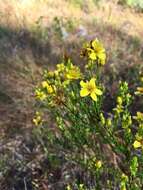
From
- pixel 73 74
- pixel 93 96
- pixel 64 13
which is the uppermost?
pixel 64 13

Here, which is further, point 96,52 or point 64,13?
point 64,13

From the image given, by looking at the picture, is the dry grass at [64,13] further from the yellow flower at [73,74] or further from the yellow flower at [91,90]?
the yellow flower at [91,90]

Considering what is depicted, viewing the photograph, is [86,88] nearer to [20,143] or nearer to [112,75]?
[20,143]

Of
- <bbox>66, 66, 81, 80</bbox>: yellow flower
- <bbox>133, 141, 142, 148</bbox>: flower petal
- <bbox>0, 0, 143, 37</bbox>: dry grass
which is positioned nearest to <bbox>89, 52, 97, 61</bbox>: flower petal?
<bbox>66, 66, 81, 80</bbox>: yellow flower

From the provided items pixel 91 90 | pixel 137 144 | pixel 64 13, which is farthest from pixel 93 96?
pixel 64 13

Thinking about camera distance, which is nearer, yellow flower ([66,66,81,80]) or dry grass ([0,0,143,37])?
yellow flower ([66,66,81,80])

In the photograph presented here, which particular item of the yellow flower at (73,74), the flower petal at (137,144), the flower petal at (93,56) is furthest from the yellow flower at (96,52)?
the flower petal at (137,144)

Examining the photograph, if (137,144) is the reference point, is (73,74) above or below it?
above

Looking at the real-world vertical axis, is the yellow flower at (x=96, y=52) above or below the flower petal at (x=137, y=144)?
above

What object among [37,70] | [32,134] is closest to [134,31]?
[37,70]

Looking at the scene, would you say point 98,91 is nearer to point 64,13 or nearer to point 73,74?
point 73,74

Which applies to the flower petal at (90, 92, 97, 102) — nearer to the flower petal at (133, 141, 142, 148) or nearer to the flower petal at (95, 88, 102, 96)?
the flower petal at (95, 88, 102, 96)
